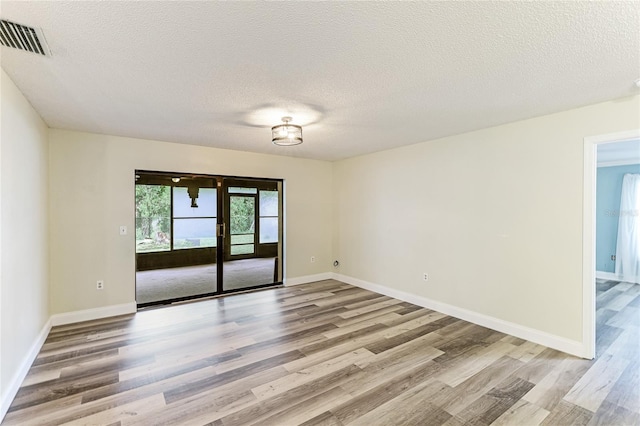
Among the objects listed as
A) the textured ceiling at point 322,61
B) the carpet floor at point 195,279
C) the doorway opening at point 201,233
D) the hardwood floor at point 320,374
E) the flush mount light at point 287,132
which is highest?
the textured ceiling at point 322,61

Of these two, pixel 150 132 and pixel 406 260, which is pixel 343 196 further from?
pixel 150 132

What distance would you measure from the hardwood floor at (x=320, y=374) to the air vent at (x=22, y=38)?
2.43m

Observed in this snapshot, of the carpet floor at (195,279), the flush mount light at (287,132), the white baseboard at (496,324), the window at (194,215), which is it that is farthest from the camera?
the window at (194,215)

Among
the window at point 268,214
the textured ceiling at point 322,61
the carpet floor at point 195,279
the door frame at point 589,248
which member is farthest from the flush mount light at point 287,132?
the carpet floor at point 195,279

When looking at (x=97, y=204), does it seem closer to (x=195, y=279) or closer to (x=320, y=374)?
(x=195, y=279)

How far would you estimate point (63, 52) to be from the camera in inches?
73.7

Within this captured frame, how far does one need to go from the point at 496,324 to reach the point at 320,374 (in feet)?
7.61

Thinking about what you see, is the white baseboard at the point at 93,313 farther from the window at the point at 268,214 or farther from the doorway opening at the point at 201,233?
the window at the point at 268,214

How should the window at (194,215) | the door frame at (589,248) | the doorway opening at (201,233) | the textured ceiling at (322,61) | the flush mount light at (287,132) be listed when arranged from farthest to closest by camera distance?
the window at (194,215)
the doorway opening at (201,233)
the flush mount light at (287,132)
the door frame at (589,248)
the textured ceiling at (322,61)

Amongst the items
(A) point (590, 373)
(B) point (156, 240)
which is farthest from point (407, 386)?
(B) point (156, 240)

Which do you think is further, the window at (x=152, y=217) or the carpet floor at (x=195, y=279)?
the carpet floor at (x=195, y=279)

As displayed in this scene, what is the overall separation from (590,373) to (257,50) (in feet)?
12.3

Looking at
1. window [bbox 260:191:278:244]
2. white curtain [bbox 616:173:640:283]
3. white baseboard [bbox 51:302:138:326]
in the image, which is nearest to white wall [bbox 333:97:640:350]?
window [bbox 260:191:278:244]

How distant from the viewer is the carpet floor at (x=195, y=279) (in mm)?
4980
